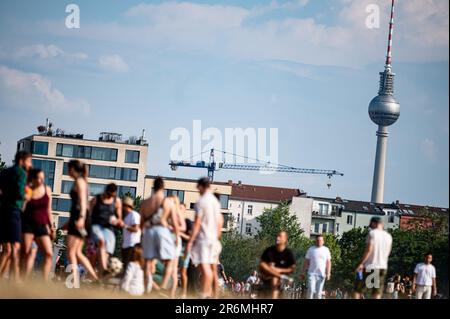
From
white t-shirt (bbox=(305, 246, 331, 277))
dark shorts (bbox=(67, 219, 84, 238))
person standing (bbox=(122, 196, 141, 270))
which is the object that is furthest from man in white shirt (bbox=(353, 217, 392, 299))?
dark shorts (bbox=(67, 219, 84, 238))

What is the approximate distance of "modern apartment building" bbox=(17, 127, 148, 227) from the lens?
15038cm

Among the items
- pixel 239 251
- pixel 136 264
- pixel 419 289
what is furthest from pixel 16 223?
pixel 239 251

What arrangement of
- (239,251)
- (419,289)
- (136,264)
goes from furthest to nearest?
(239,251), (419,289), (136,264)

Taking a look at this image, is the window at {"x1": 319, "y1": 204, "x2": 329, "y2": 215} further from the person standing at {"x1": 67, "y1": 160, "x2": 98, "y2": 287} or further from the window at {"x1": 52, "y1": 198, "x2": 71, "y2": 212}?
the person standing at {"x1": 67, "y1": 160, "x2": 98, "y2": 287}

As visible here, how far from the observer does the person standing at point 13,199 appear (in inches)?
822

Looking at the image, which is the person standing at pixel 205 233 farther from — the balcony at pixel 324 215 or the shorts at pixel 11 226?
the balcony at pixel 324 215

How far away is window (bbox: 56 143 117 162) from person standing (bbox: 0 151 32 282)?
431 ft

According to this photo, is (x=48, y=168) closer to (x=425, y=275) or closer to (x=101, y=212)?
(x=425, y=275)

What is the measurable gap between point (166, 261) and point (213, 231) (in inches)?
42.9

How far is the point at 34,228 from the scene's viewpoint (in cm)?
2156

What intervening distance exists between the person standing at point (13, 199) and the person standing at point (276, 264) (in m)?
4.42

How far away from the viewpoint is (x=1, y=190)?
829 inches

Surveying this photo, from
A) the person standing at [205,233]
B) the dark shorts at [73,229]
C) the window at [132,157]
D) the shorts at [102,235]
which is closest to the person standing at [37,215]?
the dark shorts at [73,229]

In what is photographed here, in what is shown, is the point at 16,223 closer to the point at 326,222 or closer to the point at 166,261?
the point at 166,261
